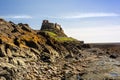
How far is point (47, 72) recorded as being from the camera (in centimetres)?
5266

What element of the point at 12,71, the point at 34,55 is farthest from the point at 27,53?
the point at 12,71

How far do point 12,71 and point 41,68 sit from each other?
10415mm

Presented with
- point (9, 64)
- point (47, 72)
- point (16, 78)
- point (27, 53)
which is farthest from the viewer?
point (27, 53)

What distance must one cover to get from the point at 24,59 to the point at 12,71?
41.6ft

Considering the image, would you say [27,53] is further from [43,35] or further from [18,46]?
[43,35]

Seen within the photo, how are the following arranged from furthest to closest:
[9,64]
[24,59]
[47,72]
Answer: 1. [24,59]
2. [47,72]
3. [9,64]

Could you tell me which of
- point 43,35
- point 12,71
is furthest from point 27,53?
point 43,35

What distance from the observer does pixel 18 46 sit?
6384 cm

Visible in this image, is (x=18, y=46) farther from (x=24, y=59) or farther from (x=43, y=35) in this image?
(x=43, y=35)

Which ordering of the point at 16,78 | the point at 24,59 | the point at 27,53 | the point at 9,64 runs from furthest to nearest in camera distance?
1. the point at 27,53
2. the point at 24,59
3. the point at 9,64
4. the point at 16,78

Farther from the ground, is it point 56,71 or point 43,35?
point 43,35

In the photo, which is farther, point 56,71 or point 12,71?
point 56,71

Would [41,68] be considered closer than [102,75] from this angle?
No

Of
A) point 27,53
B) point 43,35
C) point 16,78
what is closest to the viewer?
point 16,78
